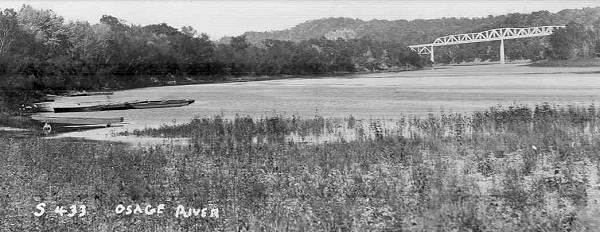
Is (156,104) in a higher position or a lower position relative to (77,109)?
lower

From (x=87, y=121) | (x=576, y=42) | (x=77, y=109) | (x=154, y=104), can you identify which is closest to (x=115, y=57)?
(x=154, y=104)

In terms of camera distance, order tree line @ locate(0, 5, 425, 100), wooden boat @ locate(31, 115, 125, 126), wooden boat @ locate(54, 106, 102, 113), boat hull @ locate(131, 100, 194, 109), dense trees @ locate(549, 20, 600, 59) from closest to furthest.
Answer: wooden boat @ locate(31, 115, 125, 126) → wooden boat @ locate(54, 106, 102, 113) → boat hull @ locate(131, 100, 194, 109) → tree line @ locate(0, 5, 425, 100) → dense trees @ locate(549, 20, 600, 59)

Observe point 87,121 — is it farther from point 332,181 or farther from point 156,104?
point 332,181

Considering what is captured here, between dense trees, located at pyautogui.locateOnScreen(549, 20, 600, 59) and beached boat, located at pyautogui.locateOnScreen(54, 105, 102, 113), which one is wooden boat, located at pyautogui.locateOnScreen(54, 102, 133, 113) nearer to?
beached boat, located at pyautogui.locateOnScreen(54, 105, 102, 113)

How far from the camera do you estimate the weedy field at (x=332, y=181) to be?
36.0ft

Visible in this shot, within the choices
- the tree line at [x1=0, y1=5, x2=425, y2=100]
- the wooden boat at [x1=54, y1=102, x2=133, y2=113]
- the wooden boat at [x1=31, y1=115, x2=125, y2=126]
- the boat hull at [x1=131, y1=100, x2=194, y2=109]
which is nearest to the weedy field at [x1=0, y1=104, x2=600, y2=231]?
the wooden boat at [x1=31, y1=115, x2=125, y2=126]

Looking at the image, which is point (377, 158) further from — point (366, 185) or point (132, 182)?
point (132, 182)

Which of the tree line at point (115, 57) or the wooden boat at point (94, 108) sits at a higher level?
the tree line at point (115, 57)

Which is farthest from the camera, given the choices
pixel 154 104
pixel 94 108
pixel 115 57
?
pixel 115 57

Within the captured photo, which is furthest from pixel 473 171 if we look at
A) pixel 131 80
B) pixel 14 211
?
pixel 131 80

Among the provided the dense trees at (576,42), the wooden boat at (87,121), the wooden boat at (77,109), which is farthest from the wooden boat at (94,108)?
the dense trees at (576,42)

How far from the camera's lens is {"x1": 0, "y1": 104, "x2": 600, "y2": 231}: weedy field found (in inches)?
432

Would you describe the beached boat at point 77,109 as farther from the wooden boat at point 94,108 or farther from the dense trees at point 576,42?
the dense trees at point 576,42

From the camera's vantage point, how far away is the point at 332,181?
14852 mm
